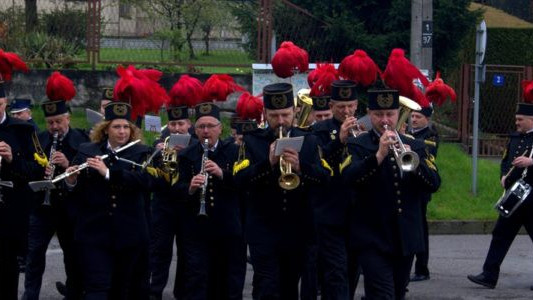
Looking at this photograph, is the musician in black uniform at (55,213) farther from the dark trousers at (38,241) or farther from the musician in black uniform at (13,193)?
the musician in black uniform at (13,193)

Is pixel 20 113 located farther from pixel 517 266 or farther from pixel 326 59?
pixel 326 59

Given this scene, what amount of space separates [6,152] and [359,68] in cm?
276

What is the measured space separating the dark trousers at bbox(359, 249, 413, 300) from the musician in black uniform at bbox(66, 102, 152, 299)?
1.70 m

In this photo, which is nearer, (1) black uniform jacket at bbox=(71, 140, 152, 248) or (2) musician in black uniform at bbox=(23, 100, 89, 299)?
(1) black uniform jacket at bbox=(71, 140, 152, 248)

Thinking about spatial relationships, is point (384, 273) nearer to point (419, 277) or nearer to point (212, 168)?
point (212, 168)

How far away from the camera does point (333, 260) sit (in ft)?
34.9

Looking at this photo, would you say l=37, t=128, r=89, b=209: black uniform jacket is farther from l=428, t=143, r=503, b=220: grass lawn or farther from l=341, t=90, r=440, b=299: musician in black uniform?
l=428, t=143, r=503, b=220: grass lawn

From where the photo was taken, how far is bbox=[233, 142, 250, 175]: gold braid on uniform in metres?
9.46

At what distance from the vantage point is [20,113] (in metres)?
12.3

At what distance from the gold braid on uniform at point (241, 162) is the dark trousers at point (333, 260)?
1.36 metres

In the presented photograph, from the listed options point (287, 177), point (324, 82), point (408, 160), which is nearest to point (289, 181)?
point (287, 177)

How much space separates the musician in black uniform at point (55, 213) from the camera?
1056 cm

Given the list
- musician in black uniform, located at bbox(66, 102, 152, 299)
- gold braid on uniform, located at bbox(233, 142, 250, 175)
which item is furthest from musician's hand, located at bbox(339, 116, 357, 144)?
musician in black uniform, located at bbox(66, 102, 152, 299)

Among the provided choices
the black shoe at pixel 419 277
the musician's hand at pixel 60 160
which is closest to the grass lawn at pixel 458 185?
the black shoe at pixel 419 277
